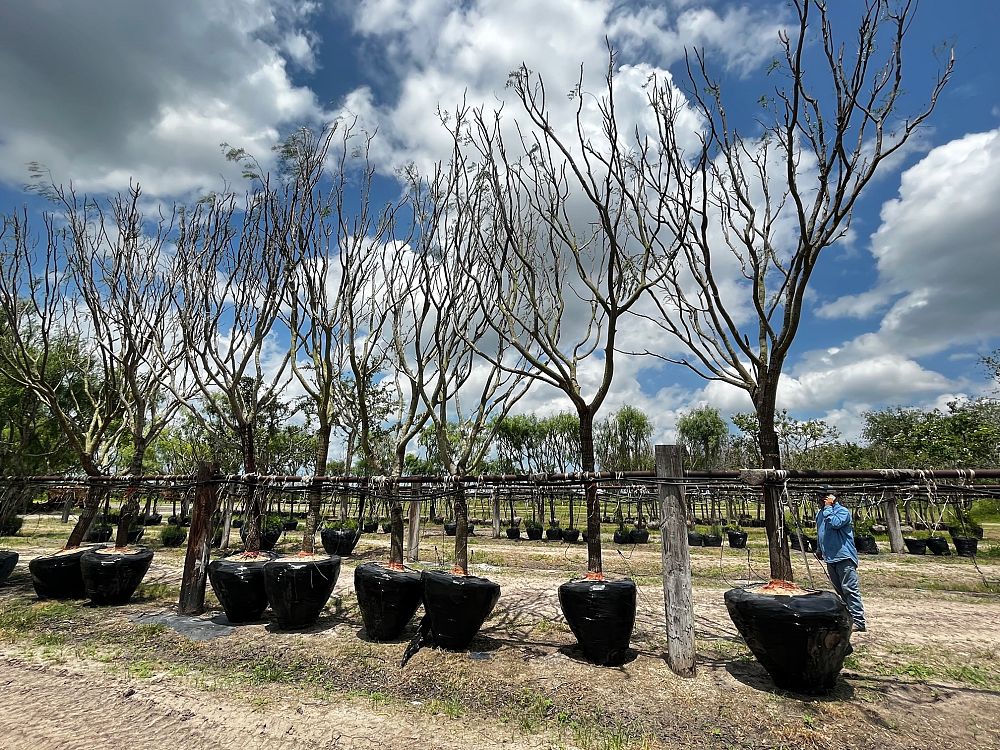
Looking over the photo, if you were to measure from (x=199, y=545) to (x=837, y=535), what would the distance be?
829 centimetres

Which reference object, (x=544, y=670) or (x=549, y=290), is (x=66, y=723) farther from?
(x=549, y=290)

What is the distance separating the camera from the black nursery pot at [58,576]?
7.53m

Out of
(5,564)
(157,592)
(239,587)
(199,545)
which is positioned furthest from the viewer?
(5,564)

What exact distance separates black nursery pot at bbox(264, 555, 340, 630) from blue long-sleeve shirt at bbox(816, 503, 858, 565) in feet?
19.7

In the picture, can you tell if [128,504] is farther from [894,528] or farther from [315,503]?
[894,528]

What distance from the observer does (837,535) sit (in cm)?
611

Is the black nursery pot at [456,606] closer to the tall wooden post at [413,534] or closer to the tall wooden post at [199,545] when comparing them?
the tall wooden post at [199,545]

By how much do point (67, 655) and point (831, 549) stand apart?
852 centimetres

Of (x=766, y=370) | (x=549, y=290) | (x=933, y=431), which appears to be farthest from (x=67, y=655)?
(x=933, y=431)

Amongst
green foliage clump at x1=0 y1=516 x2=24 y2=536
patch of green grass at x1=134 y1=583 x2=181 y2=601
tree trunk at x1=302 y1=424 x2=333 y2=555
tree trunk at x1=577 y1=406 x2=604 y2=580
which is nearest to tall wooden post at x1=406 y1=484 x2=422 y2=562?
tree trunk at x1=302 y1=424 x2=333 y2=555

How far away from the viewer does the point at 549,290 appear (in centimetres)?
892

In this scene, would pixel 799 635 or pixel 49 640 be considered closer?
pixel 799 635

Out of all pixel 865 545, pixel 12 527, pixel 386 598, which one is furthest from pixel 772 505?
pixel 12 527

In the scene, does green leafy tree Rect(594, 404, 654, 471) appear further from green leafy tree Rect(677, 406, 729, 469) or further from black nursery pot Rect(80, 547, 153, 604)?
black nursery pot Rect(80, 547, 153, 604)
